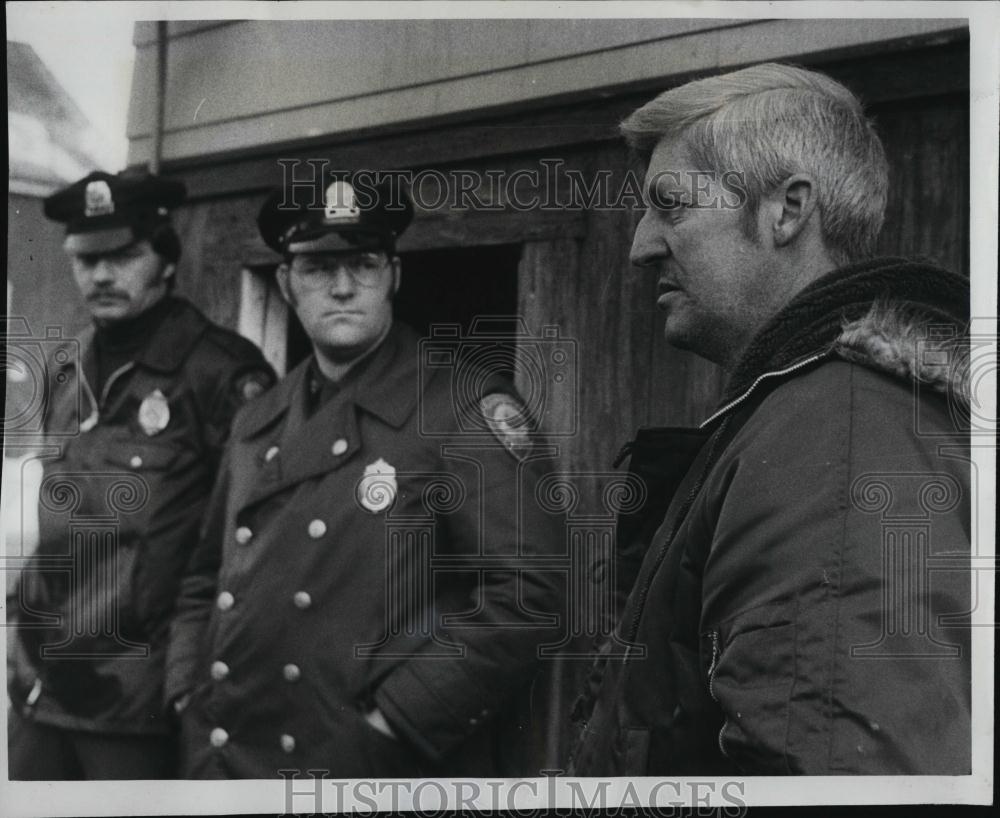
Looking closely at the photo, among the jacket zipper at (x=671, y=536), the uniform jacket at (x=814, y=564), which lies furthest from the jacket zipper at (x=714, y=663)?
the jacket zipper at (x=671, y=536)

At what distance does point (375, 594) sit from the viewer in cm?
242

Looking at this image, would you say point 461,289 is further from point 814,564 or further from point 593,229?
point 814,564

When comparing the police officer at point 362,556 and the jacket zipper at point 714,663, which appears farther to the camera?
the police officer at point 362,556

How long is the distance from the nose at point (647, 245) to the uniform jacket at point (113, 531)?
0.72 meters

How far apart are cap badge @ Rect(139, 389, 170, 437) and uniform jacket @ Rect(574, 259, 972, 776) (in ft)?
2.91

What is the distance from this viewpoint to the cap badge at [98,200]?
254cm

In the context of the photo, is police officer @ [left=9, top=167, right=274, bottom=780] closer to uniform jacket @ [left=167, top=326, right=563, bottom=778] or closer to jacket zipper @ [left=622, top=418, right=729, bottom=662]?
uniform jacket @ [left=167, top=326, right=563, bottom=778]

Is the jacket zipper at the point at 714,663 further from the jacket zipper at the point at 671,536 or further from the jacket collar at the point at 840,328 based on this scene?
the jacket collar at the point at 840,328

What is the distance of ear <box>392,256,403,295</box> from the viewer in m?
2.50

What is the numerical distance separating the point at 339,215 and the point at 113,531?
0.72m

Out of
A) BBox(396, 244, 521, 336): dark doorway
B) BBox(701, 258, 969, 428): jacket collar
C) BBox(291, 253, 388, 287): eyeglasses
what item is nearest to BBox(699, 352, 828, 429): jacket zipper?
BBox(701, 258, 969, 428): jacket collar

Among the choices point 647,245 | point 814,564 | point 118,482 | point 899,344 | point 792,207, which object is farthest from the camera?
point 118,482

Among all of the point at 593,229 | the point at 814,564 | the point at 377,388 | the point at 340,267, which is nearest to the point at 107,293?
the point at 340,267

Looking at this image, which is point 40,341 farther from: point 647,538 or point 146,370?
point 647,538
